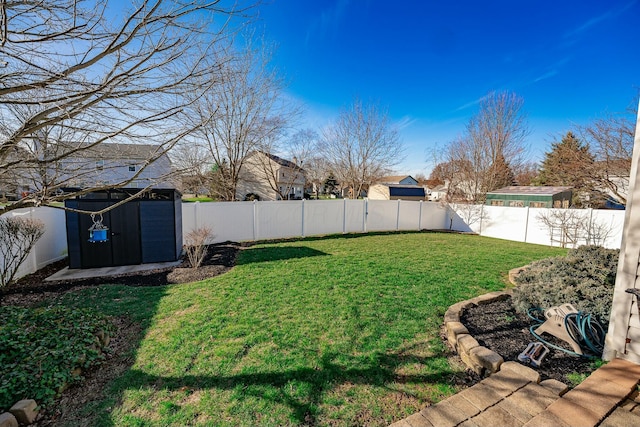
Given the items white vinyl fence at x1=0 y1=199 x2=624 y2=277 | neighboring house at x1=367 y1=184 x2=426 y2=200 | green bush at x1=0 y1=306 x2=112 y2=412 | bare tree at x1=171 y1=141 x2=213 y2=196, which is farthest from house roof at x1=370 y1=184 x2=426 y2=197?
green bush at x1=0 y1=306 x2=112 y2=412

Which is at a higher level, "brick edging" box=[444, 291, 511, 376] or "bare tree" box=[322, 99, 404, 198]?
"bare tree" box=[322, 99, 404, 198]

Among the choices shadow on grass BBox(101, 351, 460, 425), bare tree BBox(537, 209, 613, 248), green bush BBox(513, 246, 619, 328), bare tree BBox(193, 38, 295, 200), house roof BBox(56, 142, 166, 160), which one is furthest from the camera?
bare tree BBox(193, 38, 295, 200)

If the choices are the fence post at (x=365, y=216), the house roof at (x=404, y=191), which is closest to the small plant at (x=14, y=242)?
the fence post at (x=365, y=216)

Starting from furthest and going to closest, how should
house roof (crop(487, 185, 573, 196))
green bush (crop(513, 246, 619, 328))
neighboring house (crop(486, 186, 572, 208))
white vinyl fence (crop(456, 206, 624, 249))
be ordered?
1. house roof (crop(487, 185, 573, 196))
2. neighboring house (crop(486, 186, 572, 208))
3. white vinyl fence (crop(456, 206, 624, 249))
4. green bush (crop(513, 246, 619, 328))

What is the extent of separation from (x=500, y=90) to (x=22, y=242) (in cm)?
2196

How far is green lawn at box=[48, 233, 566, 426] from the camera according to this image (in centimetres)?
191

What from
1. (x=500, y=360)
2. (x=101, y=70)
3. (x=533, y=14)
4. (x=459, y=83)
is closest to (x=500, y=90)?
(x=459, y=83)

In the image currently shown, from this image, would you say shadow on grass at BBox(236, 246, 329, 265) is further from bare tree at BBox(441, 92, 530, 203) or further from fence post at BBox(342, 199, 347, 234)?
bare tree at BBox(441, 92, 530, 203)

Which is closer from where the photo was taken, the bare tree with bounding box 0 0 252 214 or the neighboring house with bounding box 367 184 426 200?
the bare tree with bounding box 0 0 252 214

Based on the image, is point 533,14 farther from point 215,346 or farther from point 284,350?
point 215,346

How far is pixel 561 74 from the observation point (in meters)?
8.23

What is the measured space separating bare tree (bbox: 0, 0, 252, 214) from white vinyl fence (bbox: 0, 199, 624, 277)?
15.8ft

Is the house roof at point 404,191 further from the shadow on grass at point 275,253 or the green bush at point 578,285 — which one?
the green bush at point 578,285

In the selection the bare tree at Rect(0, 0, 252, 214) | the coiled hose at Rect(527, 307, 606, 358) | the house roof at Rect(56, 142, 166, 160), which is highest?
the bare tree at Rect(0, 0, 252, 214)
